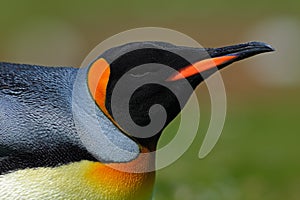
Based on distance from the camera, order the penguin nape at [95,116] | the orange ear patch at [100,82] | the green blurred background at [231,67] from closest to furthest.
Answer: the penguin nape at [95,116] → the orange ear patch at [100,82] → the green blurred background at [231,67]

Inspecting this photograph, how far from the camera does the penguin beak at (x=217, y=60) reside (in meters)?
2.56

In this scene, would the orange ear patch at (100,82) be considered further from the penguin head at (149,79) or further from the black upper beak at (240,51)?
the black upper beak at (240,51)

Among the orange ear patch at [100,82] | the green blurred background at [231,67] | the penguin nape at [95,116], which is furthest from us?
the green blurred background at [231,67]

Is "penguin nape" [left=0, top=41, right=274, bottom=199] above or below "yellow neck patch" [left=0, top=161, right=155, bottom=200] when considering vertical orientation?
above

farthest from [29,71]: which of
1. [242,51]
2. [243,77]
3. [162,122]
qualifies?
[243,77]

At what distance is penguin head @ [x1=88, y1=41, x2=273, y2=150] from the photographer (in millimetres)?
2564

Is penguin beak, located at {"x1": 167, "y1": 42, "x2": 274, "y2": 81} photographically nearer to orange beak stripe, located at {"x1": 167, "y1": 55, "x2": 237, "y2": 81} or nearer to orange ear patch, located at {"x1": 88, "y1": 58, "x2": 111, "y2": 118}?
orange beak stripe, located at {"x1": 167, "y1": 55, "x2": 237, "y2": 81}

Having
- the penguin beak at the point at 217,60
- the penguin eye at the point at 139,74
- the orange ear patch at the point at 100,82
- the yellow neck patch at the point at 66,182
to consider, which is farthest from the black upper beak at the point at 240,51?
the yellow neck patch at the point at 66,182

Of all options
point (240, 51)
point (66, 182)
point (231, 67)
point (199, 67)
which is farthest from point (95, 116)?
point (231, 67)

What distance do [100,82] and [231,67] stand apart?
19.3 feet

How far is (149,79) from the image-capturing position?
8.43 ft

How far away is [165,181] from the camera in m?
4.11

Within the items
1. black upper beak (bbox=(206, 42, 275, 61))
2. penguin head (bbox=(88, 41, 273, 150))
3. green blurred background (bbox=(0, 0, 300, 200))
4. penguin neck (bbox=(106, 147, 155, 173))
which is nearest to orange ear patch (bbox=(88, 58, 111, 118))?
penguin head (bbox=(88, 41, 273, 150))

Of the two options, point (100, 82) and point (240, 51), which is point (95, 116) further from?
point (240, 51)
